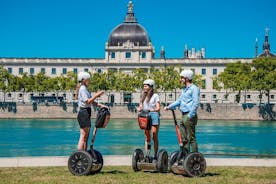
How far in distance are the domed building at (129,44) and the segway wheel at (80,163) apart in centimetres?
9584

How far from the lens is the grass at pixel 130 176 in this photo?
1309 cm

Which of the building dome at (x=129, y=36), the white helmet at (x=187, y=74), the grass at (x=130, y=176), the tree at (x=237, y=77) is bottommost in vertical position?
the grass at (x=130, y=176)

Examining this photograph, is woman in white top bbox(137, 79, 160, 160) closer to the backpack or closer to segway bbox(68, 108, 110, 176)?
the backpack

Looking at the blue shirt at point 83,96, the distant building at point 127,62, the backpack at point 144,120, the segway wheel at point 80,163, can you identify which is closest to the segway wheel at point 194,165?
the backpack at point 144,120

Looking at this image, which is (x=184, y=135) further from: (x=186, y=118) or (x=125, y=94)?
(x=125, y=94)

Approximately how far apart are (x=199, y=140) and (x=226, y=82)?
4566cm

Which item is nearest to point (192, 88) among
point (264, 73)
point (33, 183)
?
point (33, 183)

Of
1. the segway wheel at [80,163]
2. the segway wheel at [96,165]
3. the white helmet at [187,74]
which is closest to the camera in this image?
the segway wheel at [80,163]

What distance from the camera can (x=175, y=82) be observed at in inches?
3600

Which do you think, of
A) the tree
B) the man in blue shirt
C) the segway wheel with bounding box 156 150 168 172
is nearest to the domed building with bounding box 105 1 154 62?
the tree

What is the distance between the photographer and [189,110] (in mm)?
14336

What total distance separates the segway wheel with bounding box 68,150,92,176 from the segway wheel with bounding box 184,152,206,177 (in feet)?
7.39

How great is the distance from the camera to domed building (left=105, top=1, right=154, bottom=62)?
360ft

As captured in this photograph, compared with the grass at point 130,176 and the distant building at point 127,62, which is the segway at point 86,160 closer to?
the grass at point 130,176
